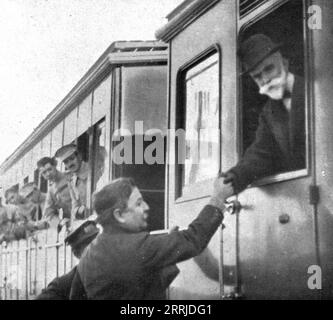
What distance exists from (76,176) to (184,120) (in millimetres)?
1232

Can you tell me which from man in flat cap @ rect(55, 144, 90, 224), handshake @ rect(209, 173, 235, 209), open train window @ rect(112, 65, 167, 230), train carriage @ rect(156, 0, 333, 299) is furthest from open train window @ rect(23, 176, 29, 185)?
handshake @ rect(209, 173, 235, 209)

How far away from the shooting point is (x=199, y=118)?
3211mm

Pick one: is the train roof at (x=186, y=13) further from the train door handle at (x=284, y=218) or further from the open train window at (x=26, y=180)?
the open train window at (x=26, y=180)

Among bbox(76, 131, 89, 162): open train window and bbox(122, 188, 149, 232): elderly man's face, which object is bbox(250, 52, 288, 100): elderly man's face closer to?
bbox(122, 188, 149, 232): elderly man's face

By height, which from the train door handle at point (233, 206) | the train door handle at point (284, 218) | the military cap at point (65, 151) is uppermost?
the military cap at point (65, 151)

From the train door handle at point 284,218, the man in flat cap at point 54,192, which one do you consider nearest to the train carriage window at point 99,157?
the man in flat cap at point 54,192

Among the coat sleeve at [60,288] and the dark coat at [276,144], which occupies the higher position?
the dark coat at [276,144]

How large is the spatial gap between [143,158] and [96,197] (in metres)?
0.39

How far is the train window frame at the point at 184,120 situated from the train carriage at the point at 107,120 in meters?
0.20

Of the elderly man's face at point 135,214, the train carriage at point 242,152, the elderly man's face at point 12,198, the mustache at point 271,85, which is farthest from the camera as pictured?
the elderly man's face at point 12,198

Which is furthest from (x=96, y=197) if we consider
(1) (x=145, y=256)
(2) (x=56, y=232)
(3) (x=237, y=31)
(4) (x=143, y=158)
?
(3) (x=237, y=31)

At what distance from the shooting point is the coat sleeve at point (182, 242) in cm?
295
